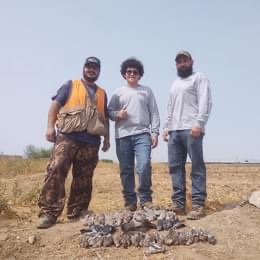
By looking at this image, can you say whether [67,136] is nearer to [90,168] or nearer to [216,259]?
[90,168]

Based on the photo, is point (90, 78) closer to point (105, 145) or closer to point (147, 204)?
point (105, 145)

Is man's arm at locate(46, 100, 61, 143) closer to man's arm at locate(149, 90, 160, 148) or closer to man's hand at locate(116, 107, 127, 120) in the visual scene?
man's hand at locate(116, 107, 127, 120)

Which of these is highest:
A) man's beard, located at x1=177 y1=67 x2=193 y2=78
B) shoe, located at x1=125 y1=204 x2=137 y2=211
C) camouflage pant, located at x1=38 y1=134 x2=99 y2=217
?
man's beard, located at x1=177 y1=67 x2=193 y2=78

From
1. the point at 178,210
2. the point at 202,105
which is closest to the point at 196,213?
the point at 178,210

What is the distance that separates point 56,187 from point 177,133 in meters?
1.66

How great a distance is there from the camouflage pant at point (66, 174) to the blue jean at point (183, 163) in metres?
1.01

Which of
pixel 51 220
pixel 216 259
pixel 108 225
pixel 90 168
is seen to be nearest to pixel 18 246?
pixel 51 220

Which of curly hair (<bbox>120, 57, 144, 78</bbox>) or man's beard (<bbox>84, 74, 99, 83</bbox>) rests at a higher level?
curly hair (<bbox>120, 57, 144, 78</bbox>)

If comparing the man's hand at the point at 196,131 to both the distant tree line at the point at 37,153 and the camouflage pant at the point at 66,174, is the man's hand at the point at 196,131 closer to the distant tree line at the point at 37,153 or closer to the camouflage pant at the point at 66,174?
the camouflage pant at the point at 66,174

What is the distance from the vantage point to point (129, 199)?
5605 mm

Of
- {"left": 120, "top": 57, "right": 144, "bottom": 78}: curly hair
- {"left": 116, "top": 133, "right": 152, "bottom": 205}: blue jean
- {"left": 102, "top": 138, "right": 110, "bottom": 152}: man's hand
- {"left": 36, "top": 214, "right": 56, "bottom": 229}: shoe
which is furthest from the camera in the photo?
{"left": 102, "top": 138, "right": 110, "bottom": 152}: man's hand

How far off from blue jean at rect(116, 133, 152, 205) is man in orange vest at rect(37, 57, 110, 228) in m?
0.32

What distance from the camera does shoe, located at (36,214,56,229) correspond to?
A: 5.06 metres

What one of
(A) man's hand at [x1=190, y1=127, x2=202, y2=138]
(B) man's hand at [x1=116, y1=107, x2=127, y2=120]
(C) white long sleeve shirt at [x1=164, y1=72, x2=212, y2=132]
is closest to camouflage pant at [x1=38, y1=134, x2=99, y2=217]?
(B) man's hand at [x1=116, y1=107, x2=127, y2=120]
